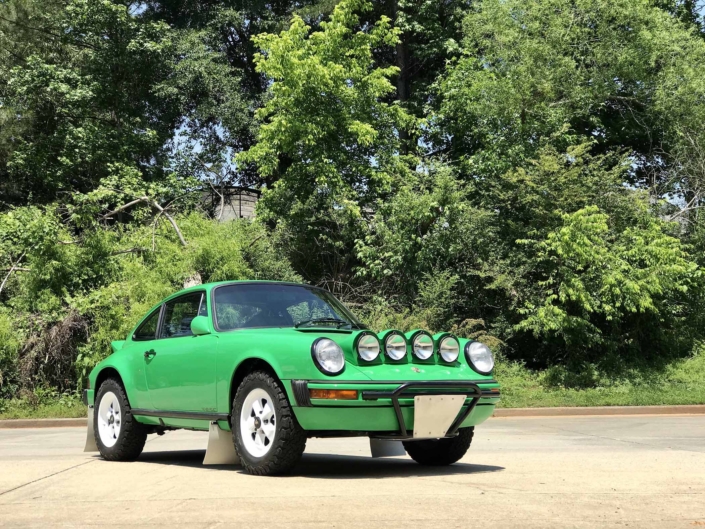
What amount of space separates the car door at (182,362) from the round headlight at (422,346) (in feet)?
5.97

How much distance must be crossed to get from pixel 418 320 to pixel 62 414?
8384mm

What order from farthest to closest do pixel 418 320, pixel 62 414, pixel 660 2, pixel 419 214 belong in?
1. pixel 660 2
2. pixel 419 214
3. pixel 418 320
4. pixel 62 414

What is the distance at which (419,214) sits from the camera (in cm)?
2342

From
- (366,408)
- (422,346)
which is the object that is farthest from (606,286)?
(366,408)

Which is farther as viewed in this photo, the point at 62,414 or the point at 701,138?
the point at 701,138

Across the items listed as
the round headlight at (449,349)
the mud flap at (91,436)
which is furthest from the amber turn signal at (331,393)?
the mud flap at (91,436)

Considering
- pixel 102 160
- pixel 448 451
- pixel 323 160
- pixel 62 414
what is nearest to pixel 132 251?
pixel 62 414

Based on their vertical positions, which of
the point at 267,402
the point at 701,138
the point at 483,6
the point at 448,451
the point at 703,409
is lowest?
the point at 703,409

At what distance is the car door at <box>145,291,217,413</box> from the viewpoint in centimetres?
796

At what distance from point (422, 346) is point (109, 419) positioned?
12.3ft

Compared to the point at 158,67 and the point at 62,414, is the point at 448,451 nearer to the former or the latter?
the point at 62,414

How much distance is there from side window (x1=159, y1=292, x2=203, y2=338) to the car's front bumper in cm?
203

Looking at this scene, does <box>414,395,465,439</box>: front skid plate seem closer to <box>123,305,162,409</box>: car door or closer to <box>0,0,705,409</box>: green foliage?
<box>123,305,162,409</box>: car door

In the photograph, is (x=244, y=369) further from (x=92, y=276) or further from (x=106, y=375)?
(x=92, y=276)
